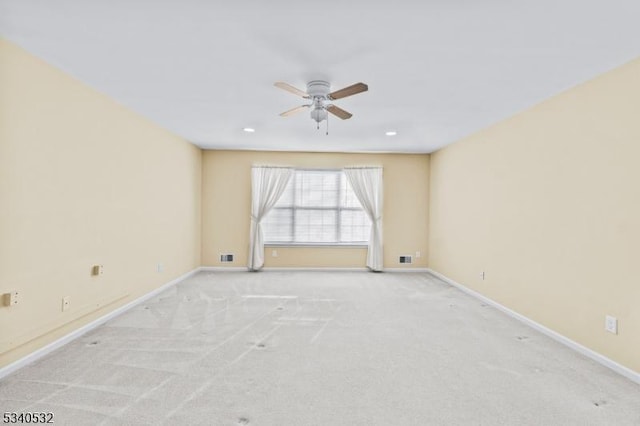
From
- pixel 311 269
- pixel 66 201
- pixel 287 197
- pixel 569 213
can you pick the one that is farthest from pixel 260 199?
pixel 569 213

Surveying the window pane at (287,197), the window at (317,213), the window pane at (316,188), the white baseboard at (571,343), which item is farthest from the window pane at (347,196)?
the white baseboard at (571,343)

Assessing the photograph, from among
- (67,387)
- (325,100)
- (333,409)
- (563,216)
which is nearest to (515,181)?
(563,216)

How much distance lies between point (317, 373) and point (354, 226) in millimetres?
4004

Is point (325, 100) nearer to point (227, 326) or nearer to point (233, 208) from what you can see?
point (227, 326)

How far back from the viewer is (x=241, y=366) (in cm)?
236

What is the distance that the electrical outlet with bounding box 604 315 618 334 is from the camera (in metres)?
2.36

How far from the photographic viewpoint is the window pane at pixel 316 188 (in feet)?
19.9

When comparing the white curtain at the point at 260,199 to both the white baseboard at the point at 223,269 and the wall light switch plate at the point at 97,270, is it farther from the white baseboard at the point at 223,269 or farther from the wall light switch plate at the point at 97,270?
the wall light switch plate at the point at 97,270

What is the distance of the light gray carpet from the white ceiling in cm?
224

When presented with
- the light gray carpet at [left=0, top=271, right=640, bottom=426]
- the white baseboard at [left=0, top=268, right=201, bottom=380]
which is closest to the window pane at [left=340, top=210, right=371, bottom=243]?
the light gray carpet at [left=0, top=271, right=640, bottom=426]

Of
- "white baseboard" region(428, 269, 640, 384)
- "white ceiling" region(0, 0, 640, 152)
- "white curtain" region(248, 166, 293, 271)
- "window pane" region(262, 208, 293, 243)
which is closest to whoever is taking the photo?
"white ceiling" region(0, 0, 640, 152)

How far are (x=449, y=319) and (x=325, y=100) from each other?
2.61 m

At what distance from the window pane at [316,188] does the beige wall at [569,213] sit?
255 centimetres

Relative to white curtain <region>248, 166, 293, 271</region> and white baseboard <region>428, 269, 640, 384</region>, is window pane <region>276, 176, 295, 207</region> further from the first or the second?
white baseboard <region>428, 269, 640, 384</region>
